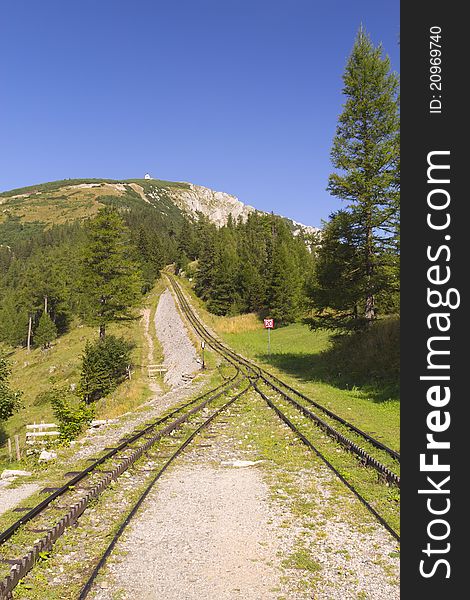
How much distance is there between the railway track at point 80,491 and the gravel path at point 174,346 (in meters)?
13.4

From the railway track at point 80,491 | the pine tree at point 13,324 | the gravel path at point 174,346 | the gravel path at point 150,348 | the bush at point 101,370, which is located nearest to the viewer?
the railway track at point 80,491

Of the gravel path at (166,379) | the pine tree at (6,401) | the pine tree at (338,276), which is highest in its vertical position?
the pine tree at (338,276)

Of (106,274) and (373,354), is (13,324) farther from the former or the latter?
(373,354)

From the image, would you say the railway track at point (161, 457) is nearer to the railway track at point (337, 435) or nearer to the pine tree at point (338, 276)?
the railway track at point (337, 435)

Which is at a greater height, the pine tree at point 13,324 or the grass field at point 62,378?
the pine tree at point 13,324

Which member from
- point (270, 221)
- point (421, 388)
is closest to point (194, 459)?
point (421, 388)

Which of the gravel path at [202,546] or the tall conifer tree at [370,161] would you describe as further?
the tall conifer tree at [370,161]

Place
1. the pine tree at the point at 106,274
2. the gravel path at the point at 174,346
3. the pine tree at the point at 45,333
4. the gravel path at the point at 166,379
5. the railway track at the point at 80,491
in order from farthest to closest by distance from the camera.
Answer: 1. the pine tree at the point at 45,333
2. the pine tree at the point at 106,274
3. the gravel path at the point at 174,346
4. the gravel path at the point at 166,379
5. the railway track at the point at 80,491

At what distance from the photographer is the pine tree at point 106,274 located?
35.4 metres

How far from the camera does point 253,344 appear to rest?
44938 millimetres

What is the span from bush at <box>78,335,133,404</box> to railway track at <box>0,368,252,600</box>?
14.4 m

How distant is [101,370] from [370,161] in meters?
21.9

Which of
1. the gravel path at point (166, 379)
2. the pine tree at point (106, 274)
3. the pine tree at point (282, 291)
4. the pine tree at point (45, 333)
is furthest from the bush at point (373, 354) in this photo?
the pine tree at point (45, 333)

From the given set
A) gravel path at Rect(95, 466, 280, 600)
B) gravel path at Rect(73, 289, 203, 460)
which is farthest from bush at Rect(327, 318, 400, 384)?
gravel path at Rect(95, 466, 280, 600)
